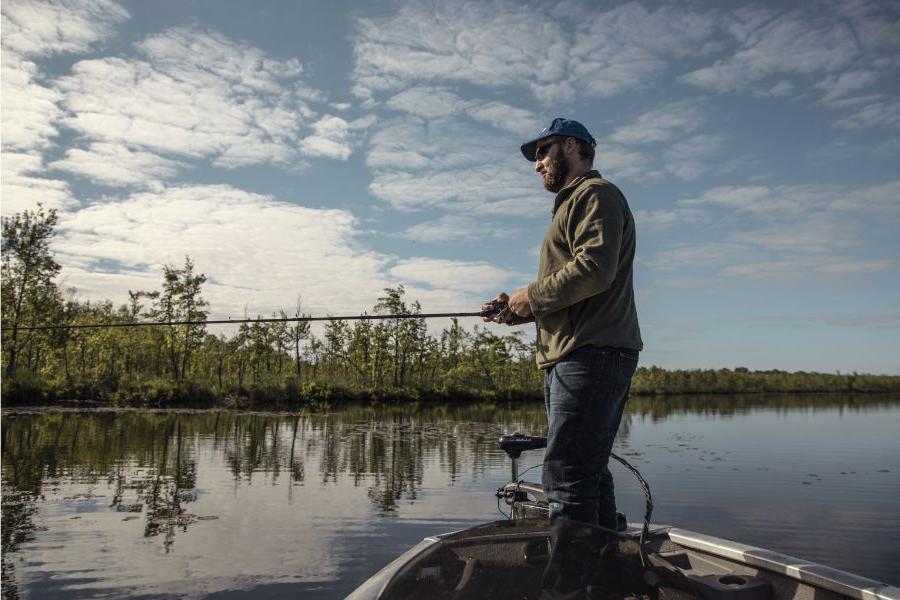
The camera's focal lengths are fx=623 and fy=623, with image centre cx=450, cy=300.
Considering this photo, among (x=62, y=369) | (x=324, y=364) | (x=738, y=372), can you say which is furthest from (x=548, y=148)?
(x=738, y=372)

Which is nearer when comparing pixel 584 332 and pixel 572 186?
pixel 584 332

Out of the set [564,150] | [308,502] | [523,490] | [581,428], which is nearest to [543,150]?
[564,150]

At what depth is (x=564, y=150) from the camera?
3.29 m

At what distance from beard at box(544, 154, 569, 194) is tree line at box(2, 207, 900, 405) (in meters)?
37.7

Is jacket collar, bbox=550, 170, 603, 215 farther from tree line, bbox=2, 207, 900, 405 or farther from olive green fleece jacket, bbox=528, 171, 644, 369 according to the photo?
tree line, bbox=2, 207, 900, 405

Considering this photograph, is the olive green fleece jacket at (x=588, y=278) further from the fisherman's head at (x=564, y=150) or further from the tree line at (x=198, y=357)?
the tree line at (x=198, y=357)

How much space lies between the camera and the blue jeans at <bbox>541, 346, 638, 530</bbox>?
280 cm

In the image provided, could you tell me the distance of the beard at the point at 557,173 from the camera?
331cm

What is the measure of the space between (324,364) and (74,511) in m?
56.6

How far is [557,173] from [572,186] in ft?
0.71

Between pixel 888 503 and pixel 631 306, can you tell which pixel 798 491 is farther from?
pixel 631 306

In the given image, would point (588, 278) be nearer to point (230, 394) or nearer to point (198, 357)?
point (230, 394)

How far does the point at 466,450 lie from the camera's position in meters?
17.3

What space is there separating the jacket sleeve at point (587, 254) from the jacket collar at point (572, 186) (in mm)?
139
